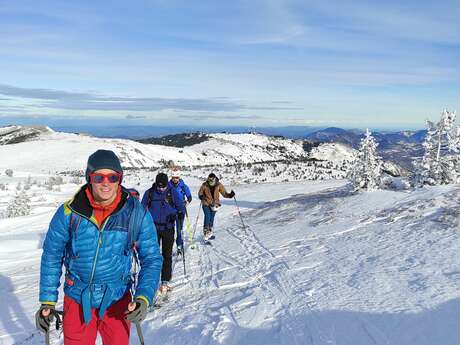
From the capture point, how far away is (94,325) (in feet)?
14.1

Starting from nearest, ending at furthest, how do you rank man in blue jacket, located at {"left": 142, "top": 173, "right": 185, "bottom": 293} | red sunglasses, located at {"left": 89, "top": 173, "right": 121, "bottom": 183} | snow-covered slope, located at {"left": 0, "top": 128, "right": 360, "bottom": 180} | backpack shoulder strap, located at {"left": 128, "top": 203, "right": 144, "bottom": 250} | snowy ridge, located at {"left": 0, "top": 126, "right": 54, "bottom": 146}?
red sunglasses, located at {"left": 89, "top": 173, "right": 121, "bottom": 183}
backpack shoulder strap, located at {"left": 128, "top": 203, "right": 144, "bottom": 250}
man in blue jacket, located at {"left": 142, "top": 173, "right": 185, "bottom": 293}
snow-covered slope, located at {"left": 0, "top": 128, "right": 360, "bottom": 180}
snowy ridge, located at {"left": 0, "top": 126, "right": 54, "bottom": 146}

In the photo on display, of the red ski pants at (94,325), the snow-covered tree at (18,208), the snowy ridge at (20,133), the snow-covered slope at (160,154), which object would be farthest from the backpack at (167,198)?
the snowy ridge at (20,133)

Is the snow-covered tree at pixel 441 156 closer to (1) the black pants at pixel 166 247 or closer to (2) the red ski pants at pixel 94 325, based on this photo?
(1) the black pants at pixel 166 247

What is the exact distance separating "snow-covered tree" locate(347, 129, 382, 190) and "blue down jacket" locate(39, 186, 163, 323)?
590 inches

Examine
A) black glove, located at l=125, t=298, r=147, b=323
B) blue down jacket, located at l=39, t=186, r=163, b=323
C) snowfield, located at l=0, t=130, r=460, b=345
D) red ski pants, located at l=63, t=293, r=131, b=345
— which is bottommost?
snowfield, located at l=0, t=130, r=460, b=345

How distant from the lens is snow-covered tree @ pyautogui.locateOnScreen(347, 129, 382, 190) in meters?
18.0

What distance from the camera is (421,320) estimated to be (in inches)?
269

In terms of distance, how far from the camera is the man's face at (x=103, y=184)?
4004mm

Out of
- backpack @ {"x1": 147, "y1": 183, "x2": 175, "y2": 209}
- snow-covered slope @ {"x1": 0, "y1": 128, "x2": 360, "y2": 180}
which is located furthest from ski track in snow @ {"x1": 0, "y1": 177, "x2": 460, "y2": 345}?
snow-covered slope @ {"x1": 0, "y1": 128, "x2": 360, "y2": 180}

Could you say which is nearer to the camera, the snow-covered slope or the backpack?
the backpack

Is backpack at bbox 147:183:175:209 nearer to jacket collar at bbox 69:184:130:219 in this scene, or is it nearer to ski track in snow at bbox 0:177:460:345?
ski track in snow at bbox 0:177:460:345

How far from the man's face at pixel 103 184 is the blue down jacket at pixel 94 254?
0.15 m

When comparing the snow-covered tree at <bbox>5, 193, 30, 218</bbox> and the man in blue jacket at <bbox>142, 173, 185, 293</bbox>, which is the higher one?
the man in blue jacket at <bbox>142, 173, 185, 293</bbox>

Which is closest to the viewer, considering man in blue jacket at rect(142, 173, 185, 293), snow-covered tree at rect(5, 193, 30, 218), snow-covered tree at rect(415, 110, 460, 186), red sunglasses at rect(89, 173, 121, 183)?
red sunglasses at rect(89, 173, 121, 183)
